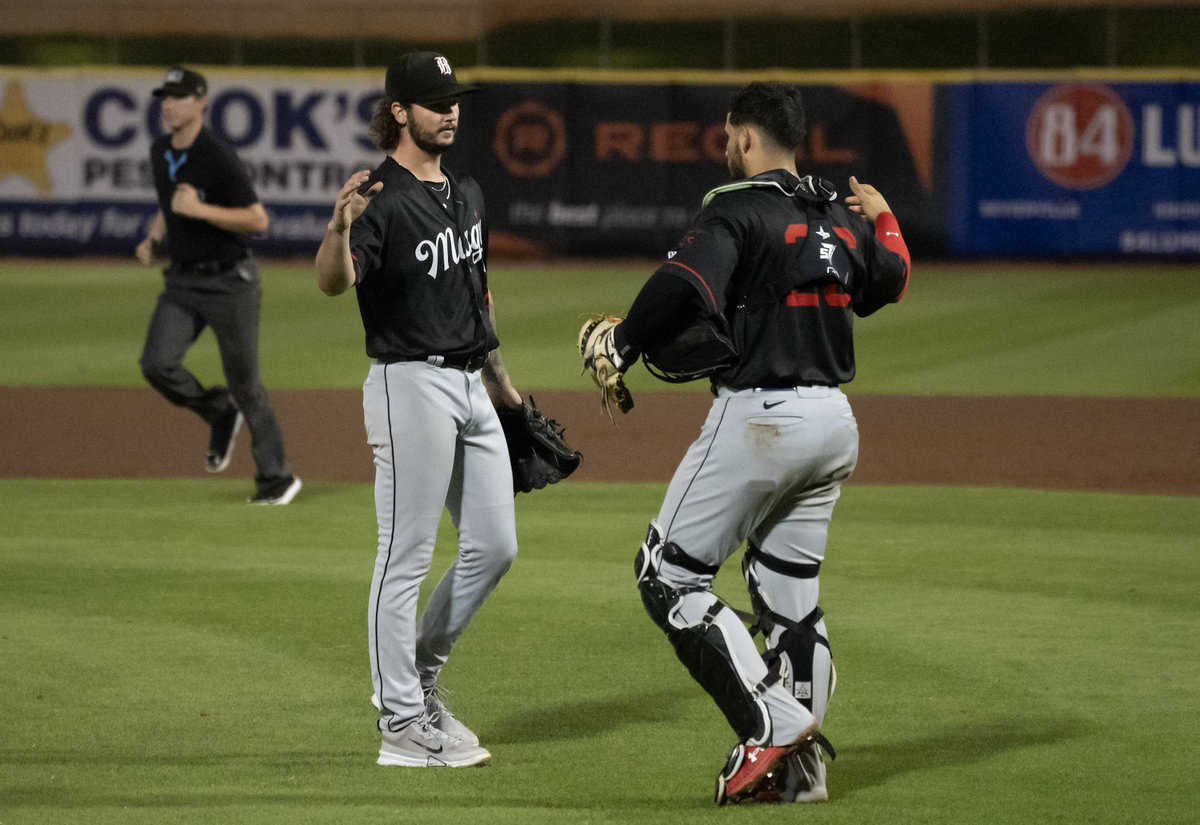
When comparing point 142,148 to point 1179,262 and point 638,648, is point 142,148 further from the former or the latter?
point 638,648

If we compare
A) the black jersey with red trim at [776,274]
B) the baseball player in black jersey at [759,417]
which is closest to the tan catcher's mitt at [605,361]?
the baseball player in black jersey at [759,417]

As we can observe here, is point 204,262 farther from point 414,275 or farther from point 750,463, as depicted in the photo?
point 750,463

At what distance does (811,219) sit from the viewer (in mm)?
5039

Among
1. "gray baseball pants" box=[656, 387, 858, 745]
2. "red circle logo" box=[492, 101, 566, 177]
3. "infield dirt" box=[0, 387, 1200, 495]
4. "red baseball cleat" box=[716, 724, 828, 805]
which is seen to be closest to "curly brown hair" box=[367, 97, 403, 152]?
"gray baseball pants" box=[656, 387, 858, 745]

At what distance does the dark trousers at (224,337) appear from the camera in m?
9.96

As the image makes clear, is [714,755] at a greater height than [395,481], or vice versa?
[395,481]

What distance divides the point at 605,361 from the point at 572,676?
192cm

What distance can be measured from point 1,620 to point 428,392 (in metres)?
2.96

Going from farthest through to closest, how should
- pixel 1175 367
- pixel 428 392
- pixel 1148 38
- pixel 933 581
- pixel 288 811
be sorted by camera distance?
pixel 1148 38 < pixel 1175 367 < pixel 933 581 < pixel 428 392 < pixel 288 811

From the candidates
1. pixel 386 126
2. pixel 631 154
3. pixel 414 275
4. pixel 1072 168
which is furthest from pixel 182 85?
pixel 1072 168

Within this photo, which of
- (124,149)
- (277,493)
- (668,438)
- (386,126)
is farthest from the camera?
(124,149)

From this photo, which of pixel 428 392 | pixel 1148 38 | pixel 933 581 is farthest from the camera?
pixel 1148 38

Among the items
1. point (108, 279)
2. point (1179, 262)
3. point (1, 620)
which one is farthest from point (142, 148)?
point (1, 620)

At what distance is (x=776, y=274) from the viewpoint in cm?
493
